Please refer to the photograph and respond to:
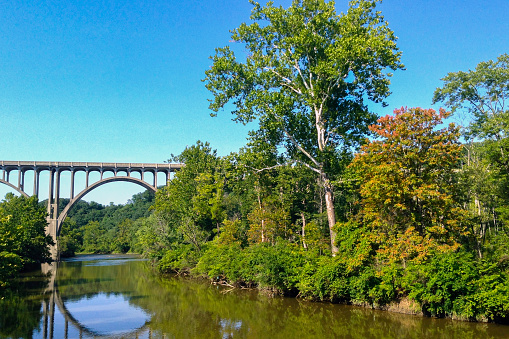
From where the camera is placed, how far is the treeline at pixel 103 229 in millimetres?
56812

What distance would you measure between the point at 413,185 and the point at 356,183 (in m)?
2.16

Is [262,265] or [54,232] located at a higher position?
[54,232]

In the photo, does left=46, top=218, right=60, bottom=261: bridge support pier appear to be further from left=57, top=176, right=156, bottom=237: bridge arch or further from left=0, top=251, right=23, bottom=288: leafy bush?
left=0, top=251, right=23, bottom=288: leafy bush

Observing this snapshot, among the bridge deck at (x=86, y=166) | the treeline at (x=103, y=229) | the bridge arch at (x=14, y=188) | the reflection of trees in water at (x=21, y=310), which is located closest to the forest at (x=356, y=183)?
the reflection of trees in water at (x=21, y=310)

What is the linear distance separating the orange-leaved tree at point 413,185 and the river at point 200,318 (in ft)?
7.73

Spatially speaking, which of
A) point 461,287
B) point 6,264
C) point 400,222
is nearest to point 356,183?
point 400,222

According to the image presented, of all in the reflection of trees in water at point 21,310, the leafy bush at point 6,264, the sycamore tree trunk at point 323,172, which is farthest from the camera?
the sycamore tree trunk at point 323,172

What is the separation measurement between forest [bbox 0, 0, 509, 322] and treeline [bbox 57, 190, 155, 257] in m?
16.5

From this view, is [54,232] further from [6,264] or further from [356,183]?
[356,183]

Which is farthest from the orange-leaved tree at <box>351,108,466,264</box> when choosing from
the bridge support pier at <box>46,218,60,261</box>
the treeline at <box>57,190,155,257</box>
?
the bridge support pier at <box>46,218,60,261</box>

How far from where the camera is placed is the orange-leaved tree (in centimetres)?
1204

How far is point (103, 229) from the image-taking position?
7269cm

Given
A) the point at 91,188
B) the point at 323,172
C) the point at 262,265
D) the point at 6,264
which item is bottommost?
the point at 262,265

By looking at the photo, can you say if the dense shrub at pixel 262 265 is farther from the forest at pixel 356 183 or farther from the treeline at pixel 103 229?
the treeline at pixel 103 229
